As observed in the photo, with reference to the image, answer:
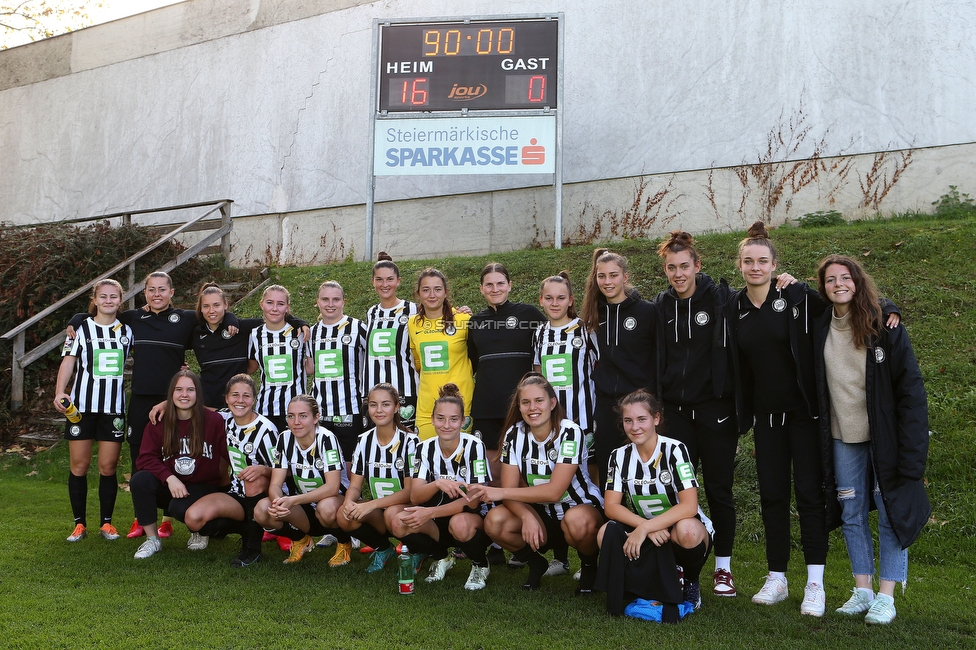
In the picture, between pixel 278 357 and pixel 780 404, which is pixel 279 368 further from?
pixel 780 404

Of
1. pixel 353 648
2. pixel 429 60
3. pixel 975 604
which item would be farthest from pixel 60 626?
pixel 429 60

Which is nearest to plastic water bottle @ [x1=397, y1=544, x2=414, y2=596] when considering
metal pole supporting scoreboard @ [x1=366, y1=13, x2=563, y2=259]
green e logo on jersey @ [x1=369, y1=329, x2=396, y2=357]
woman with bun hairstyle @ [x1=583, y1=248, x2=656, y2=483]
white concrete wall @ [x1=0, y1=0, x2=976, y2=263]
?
woman with bun hairstyle @ [x1=583, y1=248, x2=656, y2=483]

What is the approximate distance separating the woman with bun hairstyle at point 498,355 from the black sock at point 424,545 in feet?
1.73

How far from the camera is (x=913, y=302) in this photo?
693 cm

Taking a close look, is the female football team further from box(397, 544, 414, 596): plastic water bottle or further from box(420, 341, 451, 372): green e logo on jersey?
box(397, 544, 414, 596): plastic water bottle

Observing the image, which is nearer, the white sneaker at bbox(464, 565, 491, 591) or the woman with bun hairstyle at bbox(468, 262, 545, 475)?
the white sneaker at bbox(464, 565, 491, 591)

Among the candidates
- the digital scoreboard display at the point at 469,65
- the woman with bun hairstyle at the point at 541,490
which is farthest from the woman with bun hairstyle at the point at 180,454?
the digital scoreboard display at the point at 469,65

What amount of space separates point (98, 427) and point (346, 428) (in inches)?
70.4

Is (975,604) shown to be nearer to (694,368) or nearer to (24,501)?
(694,368)

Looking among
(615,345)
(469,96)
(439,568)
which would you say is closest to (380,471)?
(439,568)

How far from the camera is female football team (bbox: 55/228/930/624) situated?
3729 millimetres

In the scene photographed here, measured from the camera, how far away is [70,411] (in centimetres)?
529

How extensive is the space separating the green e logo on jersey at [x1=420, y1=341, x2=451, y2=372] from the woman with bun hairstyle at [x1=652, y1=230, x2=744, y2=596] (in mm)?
1296

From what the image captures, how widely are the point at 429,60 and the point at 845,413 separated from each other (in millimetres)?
7735
